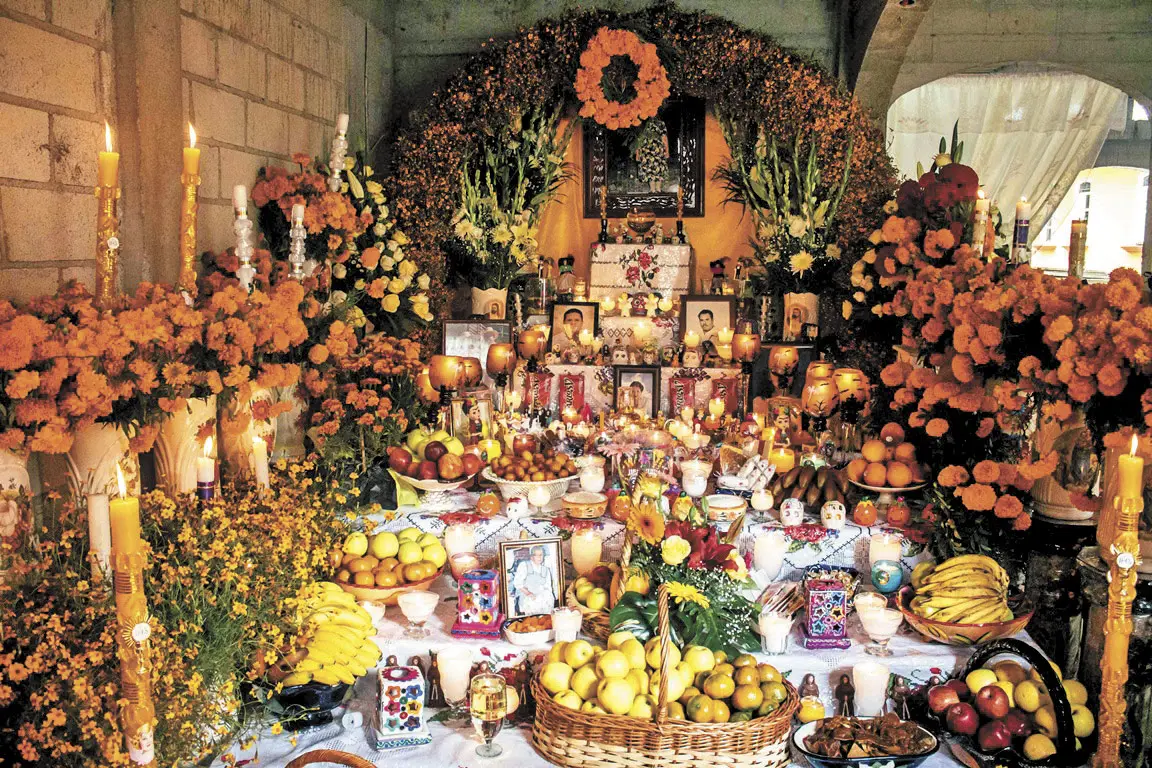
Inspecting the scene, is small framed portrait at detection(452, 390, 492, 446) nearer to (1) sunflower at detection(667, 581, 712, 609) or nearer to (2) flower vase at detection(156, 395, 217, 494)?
(2) flower vase at detection(156, 395, 217, 494)

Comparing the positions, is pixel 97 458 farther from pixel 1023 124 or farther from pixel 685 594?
pixel 1023 124

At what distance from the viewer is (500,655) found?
10.3 feet

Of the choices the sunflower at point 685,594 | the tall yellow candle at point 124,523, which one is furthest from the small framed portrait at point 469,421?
the tall yellow candle at point 124,523

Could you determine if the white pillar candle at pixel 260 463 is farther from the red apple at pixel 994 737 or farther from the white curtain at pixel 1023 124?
the white curtain at pixel 1023 124

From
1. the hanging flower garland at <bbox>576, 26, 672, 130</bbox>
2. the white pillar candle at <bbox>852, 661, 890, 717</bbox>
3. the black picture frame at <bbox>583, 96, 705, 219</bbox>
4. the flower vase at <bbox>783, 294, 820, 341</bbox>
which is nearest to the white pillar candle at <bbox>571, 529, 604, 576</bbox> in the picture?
the white pillar candle at <bbox>852, 661, 890, 717</bbox>

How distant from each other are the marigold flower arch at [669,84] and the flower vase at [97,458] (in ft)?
9.37

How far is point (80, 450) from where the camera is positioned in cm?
296

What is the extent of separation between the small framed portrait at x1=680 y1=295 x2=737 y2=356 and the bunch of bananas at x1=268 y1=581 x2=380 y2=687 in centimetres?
306

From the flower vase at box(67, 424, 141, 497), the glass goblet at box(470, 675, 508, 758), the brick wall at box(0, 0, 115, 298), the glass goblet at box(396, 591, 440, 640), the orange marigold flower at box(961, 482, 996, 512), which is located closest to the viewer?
the glass goblet at box(470, 675, 508, 758)

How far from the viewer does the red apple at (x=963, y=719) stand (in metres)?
2.76

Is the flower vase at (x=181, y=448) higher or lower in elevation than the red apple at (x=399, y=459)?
higher

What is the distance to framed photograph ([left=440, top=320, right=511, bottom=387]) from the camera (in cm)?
529

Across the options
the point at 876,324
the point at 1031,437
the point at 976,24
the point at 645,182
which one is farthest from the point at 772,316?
the point at 976,24

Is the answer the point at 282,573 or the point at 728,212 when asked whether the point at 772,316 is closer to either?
the point at 728,212
